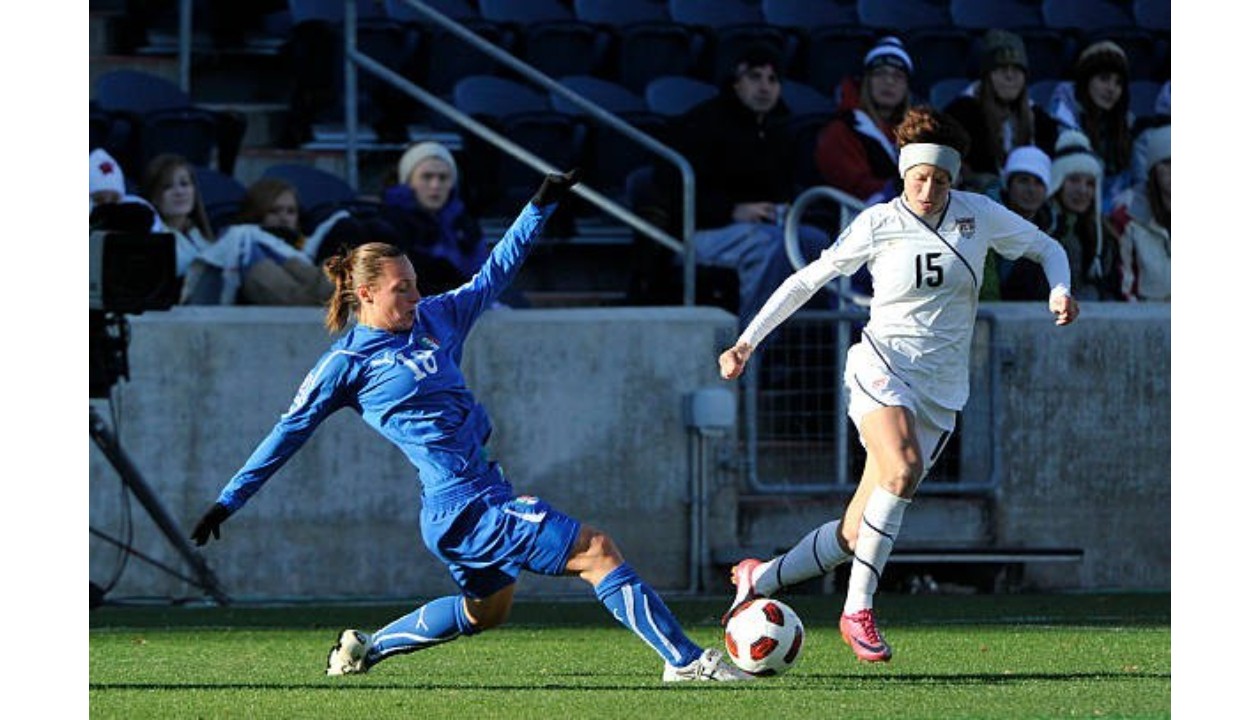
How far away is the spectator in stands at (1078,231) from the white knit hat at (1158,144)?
78 centimetres

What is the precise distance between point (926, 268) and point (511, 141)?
6996 mm

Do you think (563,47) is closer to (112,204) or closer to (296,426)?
(112,204)

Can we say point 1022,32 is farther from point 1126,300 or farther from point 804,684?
point 804,684

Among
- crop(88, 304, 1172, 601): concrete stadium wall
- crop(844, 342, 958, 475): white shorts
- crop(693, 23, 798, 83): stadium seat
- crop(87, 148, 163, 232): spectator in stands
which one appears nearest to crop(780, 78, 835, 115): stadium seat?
crop(693, 23, 798, 83): stadium seat

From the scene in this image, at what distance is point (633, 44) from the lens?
17.5 metres

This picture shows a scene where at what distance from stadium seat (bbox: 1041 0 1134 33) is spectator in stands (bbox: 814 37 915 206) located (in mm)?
3906

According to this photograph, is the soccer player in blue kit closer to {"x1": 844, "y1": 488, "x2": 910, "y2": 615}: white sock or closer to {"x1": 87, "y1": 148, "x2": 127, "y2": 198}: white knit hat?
{"x1": 844, "y1": 488, "x2": 910, "y2": 615}: white sock

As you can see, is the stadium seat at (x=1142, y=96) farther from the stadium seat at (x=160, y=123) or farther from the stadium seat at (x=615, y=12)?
the stadium seat at (x=160, y=123)

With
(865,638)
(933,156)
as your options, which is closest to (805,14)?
(933,156)

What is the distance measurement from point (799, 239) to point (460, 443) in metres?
6.20

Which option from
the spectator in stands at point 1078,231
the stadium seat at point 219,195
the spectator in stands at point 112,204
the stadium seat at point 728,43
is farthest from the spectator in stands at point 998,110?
the spectator in stands at point 112,204

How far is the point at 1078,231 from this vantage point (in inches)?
587
